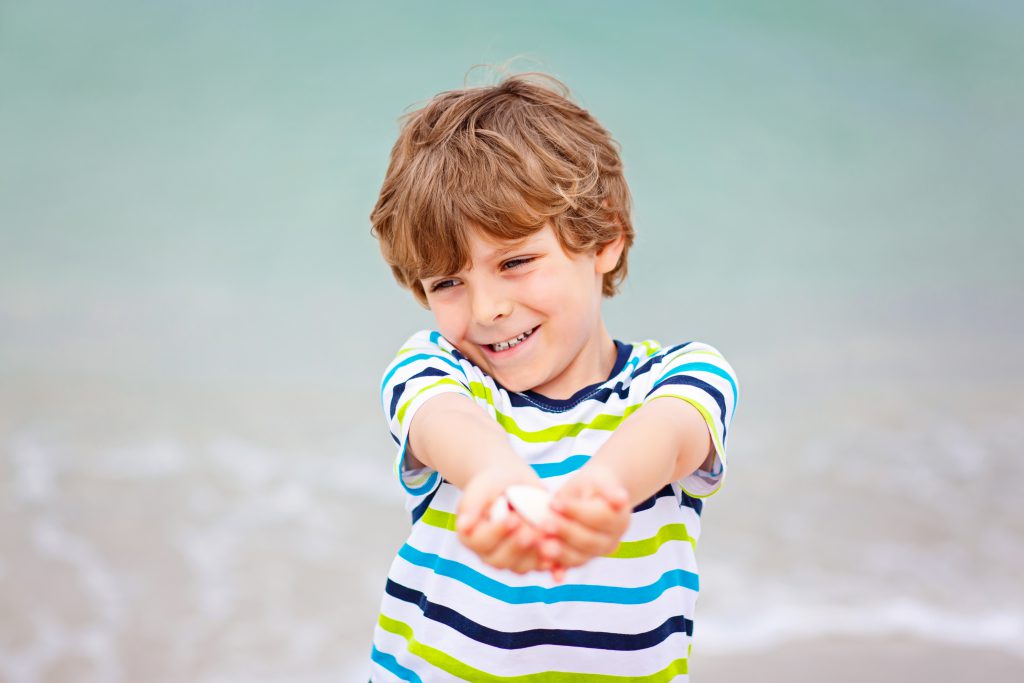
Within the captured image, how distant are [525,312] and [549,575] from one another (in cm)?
30

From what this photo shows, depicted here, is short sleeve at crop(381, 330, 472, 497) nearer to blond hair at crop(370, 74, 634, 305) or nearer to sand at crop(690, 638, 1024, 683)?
blond hair at crop(370, 74, 634, 305)

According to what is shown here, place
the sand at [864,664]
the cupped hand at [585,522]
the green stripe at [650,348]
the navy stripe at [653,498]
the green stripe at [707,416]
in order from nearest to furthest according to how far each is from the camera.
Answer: the cupped hand at [585,522] < the green stripe at [707,416] < the navy stripe at [653,498] < the green stripe at [650,348] < the sand at [864,664]

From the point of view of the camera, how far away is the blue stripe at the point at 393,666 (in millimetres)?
1090

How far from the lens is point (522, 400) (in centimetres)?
114

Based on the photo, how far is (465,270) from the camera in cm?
109

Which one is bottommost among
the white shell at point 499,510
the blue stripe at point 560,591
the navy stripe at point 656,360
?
the white shell at point 499,510

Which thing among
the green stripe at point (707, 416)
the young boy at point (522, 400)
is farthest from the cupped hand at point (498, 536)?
the green stripe at point (707, 416)

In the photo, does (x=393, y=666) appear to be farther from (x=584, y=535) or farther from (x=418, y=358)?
(x=584, y=535)

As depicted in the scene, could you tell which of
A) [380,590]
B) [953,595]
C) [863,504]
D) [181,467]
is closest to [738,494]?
[863,504]

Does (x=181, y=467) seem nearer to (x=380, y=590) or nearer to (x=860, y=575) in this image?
(x=380, y=590)

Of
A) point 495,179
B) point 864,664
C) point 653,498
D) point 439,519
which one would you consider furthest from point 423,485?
point 864,664

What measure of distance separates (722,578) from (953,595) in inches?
22.5

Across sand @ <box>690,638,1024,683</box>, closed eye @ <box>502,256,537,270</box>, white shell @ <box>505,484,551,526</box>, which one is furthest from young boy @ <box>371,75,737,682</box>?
sand @ <box>690,638,1024,683</box>

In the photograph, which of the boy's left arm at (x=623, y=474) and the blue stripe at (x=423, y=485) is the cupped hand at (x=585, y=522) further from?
the blue stripe at (x=423, y=485)
